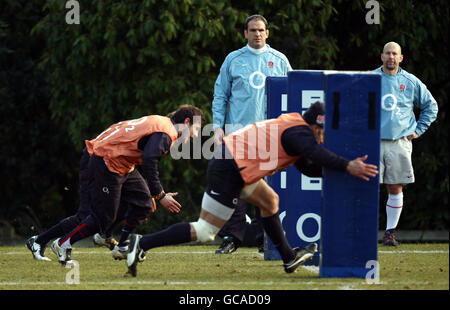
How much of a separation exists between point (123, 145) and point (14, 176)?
360 inches

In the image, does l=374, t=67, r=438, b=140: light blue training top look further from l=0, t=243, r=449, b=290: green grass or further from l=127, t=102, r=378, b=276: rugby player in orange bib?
l=127, t=102, r=378, b=276: rugby player in orange bib

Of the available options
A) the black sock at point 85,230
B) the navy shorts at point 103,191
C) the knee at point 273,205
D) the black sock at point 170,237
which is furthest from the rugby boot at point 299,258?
the black sock at point 85,230

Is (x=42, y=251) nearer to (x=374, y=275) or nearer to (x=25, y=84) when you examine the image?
(x=374, y=275)

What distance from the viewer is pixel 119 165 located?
8625 millimetres

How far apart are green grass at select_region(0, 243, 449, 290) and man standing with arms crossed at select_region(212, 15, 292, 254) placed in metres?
0.32

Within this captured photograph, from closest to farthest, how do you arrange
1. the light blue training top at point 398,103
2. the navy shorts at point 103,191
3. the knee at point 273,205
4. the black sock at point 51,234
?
1. the knee at point 273,205
2. the navy shorts at point 103,191
3. the black sock at point 51,234
4. the light blue training top at point 398,103

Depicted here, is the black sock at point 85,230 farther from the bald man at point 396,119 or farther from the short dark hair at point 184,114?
the bald man at point 396,119

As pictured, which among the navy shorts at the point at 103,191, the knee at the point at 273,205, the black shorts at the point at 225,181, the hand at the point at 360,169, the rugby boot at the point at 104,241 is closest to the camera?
the hand at the point at 360,169

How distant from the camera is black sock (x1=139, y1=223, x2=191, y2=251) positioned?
7418mm

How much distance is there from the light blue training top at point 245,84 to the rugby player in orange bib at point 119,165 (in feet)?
4.10

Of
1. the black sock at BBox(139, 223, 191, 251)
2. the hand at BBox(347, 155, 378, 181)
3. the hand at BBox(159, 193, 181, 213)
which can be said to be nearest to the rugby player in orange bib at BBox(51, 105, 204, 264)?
the hand at BBox(159, 193, 181, 213)

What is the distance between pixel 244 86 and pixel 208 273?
2401 mm

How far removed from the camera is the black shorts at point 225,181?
288 inches

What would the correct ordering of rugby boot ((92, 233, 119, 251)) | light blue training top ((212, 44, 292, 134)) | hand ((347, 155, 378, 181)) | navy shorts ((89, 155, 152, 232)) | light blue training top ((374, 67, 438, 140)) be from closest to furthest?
hand ((347, 155, 378, 181)) < navy shorts ((89, 155, 152, 232)) < light blue training top ((212, 44, 292, 134)) < rugby boot ((92, 233, 119, 251)) < light blue training top ((374, 67, 438, 140))
